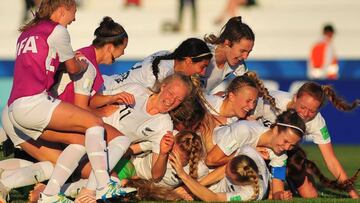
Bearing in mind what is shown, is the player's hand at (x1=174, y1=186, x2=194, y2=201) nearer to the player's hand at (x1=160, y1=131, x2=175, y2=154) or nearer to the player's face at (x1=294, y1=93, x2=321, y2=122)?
the player's hand at (x1=160, y1=131, x2=175, y2=154)

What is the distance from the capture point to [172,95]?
30.0 ft

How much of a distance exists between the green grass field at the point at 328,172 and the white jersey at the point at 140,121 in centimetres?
103

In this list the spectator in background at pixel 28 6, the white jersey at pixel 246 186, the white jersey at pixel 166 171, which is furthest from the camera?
the spectator in background at pixel 28 6

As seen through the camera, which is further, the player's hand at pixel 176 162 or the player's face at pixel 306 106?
the player's face at pixel 306 106

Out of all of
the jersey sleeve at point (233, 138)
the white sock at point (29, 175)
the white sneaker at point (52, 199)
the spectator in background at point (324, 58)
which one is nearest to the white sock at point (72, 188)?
the white sock at point (29, 175)

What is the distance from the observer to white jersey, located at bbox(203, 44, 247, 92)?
1077 cm

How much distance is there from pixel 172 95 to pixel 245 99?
802 millimetres

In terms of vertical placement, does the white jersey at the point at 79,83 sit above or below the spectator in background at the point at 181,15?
above

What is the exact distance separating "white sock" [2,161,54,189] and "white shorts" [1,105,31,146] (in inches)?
9.9

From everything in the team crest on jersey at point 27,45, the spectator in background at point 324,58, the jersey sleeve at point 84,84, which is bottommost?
the spectator in background at point 324,58

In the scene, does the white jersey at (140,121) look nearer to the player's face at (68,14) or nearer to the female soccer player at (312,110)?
the player's face at (68,14)

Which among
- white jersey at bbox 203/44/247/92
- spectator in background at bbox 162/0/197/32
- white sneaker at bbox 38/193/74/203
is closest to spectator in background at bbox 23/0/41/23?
spectator in background at bbox 162/0/197/32

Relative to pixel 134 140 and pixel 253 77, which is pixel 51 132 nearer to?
pixel 134 140

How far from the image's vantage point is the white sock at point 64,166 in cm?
855
